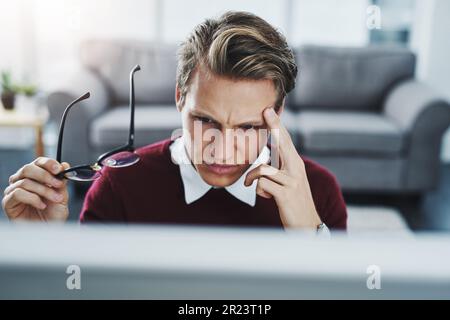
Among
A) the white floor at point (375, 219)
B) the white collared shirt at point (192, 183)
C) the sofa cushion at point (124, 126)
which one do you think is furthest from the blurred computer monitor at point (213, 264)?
the white floor at point (375, 219)

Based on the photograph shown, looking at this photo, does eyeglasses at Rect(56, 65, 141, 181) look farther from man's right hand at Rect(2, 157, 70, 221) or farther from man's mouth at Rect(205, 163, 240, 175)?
man's mouth at Rect(205, 163, 240, 175)

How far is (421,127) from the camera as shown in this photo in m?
2.05

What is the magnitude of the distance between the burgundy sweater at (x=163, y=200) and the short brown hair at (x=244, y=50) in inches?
6.9

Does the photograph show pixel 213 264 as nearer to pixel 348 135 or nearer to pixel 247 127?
pixel 247 127

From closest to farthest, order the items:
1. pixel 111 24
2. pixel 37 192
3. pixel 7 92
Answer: pixel 37 192, pixel 7 92, pixel 111 24

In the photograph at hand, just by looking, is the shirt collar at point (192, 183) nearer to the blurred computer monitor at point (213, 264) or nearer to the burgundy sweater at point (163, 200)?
the burgundy sweater at point (163, 200)

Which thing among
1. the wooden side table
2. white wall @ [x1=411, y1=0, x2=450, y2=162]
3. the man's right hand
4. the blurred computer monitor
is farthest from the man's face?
white wall @ [x1=411, y1=0, x2=450, y2=162]

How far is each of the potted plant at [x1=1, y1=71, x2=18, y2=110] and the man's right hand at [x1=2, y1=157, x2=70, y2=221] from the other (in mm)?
1746

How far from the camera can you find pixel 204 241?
268mm

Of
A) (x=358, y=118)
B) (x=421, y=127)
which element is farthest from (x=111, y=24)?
(x=421, y=127)

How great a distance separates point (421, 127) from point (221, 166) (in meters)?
1.56

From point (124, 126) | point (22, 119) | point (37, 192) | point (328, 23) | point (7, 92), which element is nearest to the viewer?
point (37, 192)
